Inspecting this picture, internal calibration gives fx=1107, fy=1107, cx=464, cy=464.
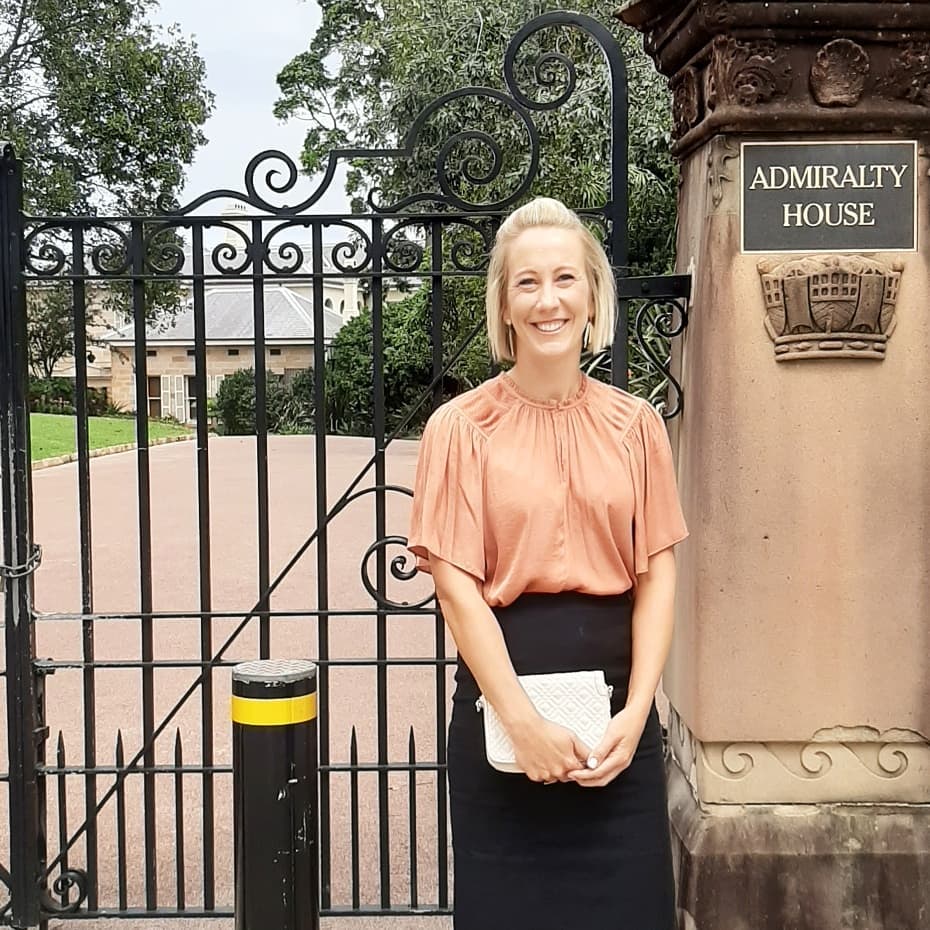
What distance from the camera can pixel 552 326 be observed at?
7.30 ft

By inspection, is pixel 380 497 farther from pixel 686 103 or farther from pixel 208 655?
pixel 686 103

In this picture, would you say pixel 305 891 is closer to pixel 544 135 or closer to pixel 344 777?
pixel 344 777

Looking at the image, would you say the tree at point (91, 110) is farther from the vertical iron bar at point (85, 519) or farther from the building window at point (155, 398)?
the building window at point (155, 398)

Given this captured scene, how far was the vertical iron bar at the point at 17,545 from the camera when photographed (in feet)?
11.8

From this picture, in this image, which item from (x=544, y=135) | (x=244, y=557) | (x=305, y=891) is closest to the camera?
(x=305, y=891)

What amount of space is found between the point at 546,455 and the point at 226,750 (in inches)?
163

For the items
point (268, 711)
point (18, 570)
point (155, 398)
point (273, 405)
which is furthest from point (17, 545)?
point (155, 398)

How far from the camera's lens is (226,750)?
582 centimetres

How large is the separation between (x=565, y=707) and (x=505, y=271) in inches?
34.9

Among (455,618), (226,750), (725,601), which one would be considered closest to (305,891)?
(455,618)

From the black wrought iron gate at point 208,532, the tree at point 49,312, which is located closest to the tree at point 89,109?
the tree at point 49,312

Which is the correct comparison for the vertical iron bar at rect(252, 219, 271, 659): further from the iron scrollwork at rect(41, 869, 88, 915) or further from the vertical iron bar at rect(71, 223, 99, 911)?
the iron scrollwork at rect(41, 869, 88, 915)

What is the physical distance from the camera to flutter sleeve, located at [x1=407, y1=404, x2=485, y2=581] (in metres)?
2.20

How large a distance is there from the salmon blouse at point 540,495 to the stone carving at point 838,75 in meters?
1.34
